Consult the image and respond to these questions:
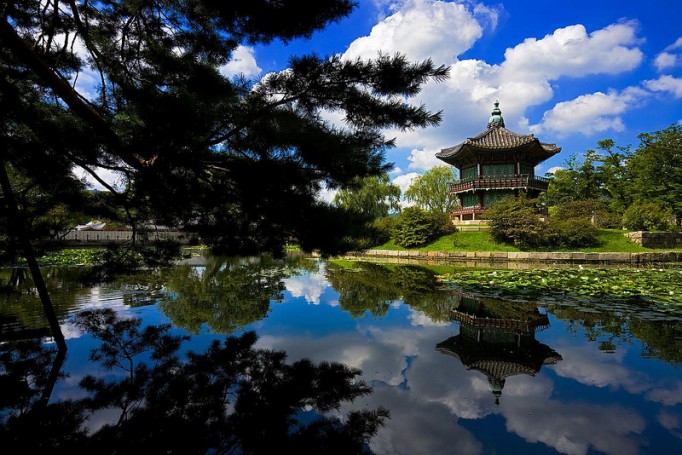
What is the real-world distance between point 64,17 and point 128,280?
19.9ft

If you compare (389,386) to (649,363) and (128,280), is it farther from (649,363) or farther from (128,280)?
(128,280)

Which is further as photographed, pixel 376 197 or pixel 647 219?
pixel 376 197

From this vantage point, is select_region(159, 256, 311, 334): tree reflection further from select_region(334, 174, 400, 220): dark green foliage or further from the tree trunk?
select_region(334, 174, 400, 220): dark green foliage

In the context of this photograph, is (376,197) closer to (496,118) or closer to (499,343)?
(496,118)

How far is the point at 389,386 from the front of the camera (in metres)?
2.59

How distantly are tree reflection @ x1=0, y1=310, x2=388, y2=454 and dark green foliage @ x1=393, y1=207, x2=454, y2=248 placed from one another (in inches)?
623

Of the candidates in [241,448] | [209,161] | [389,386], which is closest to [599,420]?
[389,386]

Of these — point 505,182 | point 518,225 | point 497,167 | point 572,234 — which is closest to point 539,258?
point 518,225

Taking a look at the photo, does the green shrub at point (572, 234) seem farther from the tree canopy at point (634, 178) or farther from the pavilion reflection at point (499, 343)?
the pavilion reflection at point (499, 343)

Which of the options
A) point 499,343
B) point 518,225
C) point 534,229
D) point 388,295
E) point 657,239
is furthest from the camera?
point 518,225

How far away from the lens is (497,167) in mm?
21781

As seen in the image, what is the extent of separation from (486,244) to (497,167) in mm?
7367

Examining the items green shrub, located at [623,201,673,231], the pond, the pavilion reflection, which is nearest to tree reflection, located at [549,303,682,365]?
the pond

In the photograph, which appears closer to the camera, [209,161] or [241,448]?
[241,448]
